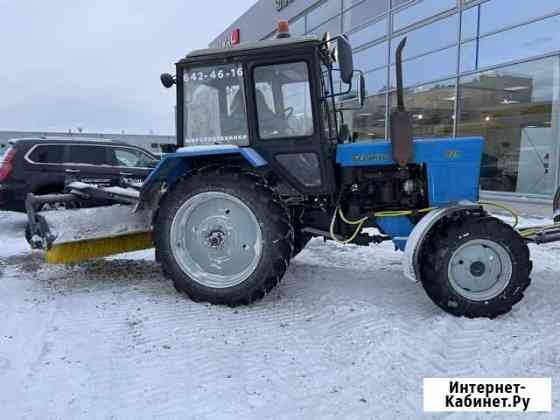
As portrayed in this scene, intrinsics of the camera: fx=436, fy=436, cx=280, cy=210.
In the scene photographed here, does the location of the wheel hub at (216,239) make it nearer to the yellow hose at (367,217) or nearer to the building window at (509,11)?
the yellow hose at (367,217)

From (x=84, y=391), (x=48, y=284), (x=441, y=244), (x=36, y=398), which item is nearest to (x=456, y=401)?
(x=441, y=244)

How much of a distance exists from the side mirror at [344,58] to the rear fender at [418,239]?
1270 mm

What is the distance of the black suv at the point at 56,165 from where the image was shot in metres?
7.43

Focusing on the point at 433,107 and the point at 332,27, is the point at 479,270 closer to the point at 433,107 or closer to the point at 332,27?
the point at 433,107

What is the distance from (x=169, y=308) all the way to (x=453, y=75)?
28.5ft

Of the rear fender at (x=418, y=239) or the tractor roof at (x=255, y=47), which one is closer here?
the rear fender at (x=418, y=239)

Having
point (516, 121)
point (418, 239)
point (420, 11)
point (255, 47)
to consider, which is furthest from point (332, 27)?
point (418, 239)

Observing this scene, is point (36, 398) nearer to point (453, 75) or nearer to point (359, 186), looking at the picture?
point (359, 186)

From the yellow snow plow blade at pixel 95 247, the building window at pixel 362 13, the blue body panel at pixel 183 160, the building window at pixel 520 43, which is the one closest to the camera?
the blue body panel at pixel 183 160

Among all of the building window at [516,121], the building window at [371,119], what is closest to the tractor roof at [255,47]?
the building window at [516,121]

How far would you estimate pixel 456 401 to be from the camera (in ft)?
7.56

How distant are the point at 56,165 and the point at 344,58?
6.31m

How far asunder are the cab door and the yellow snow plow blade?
1.64 metres

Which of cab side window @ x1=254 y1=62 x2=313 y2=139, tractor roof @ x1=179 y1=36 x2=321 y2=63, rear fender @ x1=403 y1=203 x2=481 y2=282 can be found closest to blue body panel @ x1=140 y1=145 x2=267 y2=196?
cab side window @ x1=254 y1=62 x2=313 y2=139
